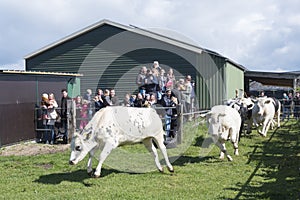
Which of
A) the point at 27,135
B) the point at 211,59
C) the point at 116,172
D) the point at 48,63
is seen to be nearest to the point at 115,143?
the point at 116,172

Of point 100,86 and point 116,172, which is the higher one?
point 100,86

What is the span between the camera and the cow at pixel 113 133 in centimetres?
A: 897

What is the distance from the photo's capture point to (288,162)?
11.2 meters

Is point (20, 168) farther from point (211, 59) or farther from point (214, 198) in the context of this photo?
point (211, 59)

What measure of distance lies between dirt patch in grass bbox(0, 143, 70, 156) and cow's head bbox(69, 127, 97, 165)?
456cm

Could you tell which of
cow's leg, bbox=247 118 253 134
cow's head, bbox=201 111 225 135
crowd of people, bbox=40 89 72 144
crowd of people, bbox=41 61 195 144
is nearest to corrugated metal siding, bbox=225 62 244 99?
cow's leg, bbox=247 118 253 134

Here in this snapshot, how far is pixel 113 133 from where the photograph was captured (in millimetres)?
9211

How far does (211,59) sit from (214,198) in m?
Answer: 17.5

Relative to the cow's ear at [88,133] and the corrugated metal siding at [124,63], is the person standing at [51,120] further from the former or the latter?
the corrugated metal siding at [124,63]

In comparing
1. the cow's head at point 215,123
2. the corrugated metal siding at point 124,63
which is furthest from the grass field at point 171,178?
the corrugated metal siding at point 124,63

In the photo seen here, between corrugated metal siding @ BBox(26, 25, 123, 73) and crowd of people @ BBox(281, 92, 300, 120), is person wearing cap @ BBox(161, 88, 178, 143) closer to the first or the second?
corrugated metal siding @ BBox(26, 25, 123, 73)

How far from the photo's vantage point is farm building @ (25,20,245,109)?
942 inches

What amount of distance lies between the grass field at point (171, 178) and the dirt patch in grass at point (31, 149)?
1.00m

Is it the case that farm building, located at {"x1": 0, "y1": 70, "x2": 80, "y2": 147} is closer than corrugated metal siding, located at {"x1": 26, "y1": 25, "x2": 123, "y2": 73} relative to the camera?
Yes
